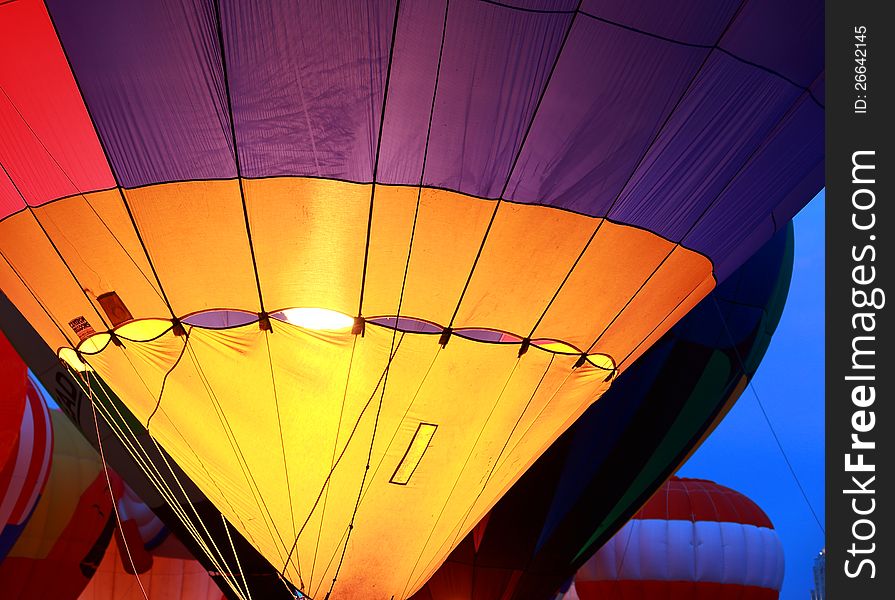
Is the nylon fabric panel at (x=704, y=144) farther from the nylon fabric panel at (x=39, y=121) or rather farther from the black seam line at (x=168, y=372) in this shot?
the nylon fabric panel at (x=39, y=121)

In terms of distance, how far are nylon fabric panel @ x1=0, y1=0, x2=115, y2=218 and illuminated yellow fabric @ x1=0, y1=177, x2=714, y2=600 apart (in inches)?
3.5

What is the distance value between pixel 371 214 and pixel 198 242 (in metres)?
0.65

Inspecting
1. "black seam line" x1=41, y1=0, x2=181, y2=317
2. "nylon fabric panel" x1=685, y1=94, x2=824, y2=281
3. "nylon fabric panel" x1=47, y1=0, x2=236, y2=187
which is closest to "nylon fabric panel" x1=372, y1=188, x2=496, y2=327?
"nylon fabric panel" x1=47, y1=0, x2=236, y2=187

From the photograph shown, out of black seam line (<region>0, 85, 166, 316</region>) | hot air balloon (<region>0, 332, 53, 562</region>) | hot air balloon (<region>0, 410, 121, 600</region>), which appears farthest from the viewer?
hot air balloon (<region>0, 410, 121, 600</region>)

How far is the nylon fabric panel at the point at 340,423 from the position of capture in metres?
4.01

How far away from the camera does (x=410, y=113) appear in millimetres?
3541

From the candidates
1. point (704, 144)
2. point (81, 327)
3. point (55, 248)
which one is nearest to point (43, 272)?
point (55, 248)

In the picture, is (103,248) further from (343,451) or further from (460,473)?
(460,473)

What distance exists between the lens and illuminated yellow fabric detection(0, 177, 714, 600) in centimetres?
374

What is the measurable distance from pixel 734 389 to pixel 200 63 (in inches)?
223

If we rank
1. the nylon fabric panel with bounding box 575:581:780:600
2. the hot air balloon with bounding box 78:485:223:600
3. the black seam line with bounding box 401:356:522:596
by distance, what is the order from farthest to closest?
the nylon fabric panel with bounding box 575:581:780:600 < the hot air balloon with bounding box 78:485:223:600 < the black seam line with bounding box 401:356:522:596
